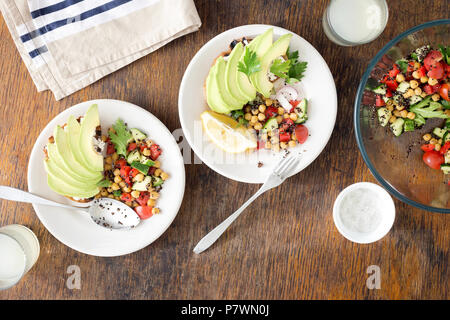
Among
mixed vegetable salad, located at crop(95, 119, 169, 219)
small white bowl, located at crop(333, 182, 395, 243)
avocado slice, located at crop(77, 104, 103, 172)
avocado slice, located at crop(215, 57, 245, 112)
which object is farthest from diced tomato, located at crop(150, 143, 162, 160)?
small white bowl, located at crop(333, 182, 395, 243)

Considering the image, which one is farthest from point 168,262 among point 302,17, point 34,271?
point 302,17

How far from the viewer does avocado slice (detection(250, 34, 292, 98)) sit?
57.5 inches

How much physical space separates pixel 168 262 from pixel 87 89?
850 mm

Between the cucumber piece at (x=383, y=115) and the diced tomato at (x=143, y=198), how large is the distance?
3.37 ft

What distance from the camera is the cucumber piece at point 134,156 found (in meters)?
1.58

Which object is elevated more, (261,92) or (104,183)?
(261,92)

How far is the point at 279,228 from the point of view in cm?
170

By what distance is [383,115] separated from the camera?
62.5 inches

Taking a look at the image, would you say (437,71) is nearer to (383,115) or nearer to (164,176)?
(383,115)

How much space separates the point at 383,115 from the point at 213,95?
71cm

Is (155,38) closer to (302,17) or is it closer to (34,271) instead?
(302,17)

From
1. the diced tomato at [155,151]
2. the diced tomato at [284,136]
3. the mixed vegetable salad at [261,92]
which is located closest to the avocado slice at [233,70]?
the mixed vegetable salad at [261,92]

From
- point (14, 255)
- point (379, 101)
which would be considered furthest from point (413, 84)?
point (14, 255)

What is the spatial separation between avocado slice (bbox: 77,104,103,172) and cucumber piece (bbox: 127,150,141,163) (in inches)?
4.8
